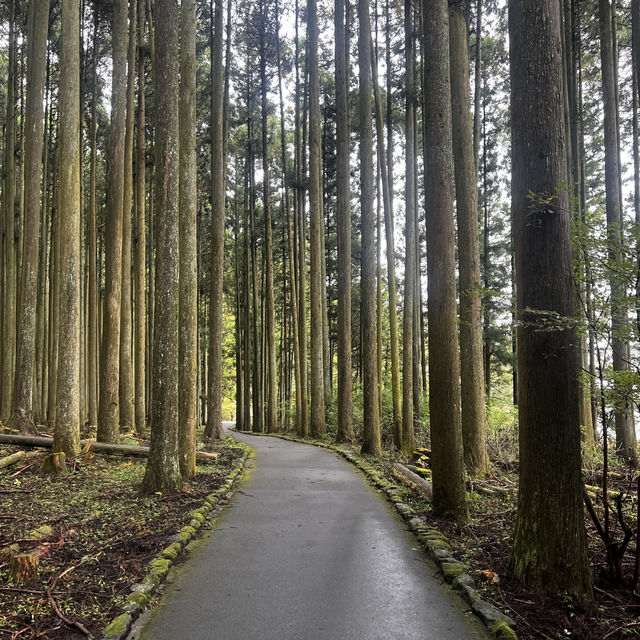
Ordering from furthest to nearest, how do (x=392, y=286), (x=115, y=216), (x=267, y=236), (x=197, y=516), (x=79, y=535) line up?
(x=267, y=236)
(x=392, y=286)
(x=115, y=216)
(x=197, y=516)
(x=79, y=535)

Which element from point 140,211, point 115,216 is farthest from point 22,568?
point 140,211

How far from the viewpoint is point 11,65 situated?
15016 millimetres

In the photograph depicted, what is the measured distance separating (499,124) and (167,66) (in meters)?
17.5

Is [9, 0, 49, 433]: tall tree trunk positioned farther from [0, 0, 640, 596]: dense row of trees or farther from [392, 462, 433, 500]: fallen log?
[392, 462, 433, 500]: fallen log

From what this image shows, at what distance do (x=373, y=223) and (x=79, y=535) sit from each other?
10584 mm

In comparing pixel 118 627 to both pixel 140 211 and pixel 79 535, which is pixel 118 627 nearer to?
pixel 79 535

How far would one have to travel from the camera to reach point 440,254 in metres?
6.43

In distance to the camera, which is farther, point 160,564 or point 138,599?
point 160,564

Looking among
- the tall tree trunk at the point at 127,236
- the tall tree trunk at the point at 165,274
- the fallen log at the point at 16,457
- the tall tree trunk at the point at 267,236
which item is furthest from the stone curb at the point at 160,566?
the tall tree trunk at the point at 267,236

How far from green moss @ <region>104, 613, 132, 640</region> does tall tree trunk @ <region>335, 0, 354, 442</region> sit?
11741 millimetres

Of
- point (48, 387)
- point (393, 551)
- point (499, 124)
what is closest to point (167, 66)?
point (393, 551)

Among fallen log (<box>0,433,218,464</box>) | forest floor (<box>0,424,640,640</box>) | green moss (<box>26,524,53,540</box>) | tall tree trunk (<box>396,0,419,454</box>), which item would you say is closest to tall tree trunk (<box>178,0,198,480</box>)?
forest floor (<box>0,424,640,640</box>)

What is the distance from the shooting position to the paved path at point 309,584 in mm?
3514

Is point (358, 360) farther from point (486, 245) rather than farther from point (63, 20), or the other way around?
point (63, 20)
